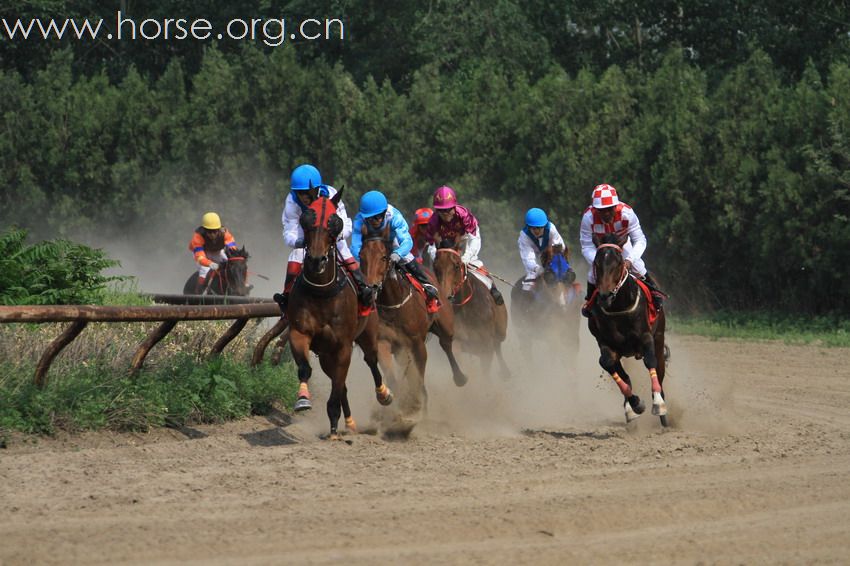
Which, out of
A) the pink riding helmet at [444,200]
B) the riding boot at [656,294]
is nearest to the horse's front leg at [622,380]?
the riding boot at [656,294]

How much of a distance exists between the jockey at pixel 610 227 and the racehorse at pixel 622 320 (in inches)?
6.0

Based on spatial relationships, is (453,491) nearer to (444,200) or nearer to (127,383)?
(127,383)

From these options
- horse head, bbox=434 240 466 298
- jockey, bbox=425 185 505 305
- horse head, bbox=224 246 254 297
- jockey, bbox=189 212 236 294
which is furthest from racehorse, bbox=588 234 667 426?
jockey, bbox=189 212 236 294

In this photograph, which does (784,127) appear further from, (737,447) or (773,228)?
(737,447)

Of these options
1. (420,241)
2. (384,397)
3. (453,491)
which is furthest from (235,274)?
(453,491)

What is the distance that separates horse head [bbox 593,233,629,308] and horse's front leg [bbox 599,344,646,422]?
1.64 ft

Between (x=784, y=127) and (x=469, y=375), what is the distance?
11.1 metres

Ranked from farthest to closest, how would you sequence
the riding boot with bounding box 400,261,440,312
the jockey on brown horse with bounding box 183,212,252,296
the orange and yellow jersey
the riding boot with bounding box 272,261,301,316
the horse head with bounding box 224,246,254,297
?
1. the orange and yellow jersey
2. the jockey on brown horse with bounding box 183,212,252,296
3. the horse head with bounding box 224,246,254,297
4. the riding boot with bounding box 400,261,440,312
5. the riding boot with bounding box 272,261,301,316

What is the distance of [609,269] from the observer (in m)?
11.9

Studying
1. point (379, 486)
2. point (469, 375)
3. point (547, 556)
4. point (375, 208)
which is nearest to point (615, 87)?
point (469, 375)

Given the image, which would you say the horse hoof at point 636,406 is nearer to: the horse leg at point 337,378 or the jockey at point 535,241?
the horse leg at point 337,378

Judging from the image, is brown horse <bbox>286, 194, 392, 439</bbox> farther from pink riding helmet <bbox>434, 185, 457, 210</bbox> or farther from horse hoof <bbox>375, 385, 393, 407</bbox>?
pink riding helmet <bbox>434, 185, 457, 210</bbox>

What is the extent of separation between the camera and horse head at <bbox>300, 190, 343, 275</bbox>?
35.3 ft

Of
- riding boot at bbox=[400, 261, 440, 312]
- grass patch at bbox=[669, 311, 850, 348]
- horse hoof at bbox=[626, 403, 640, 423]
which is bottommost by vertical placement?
horse hoof at bbox=[626, 403, 640, 423]
